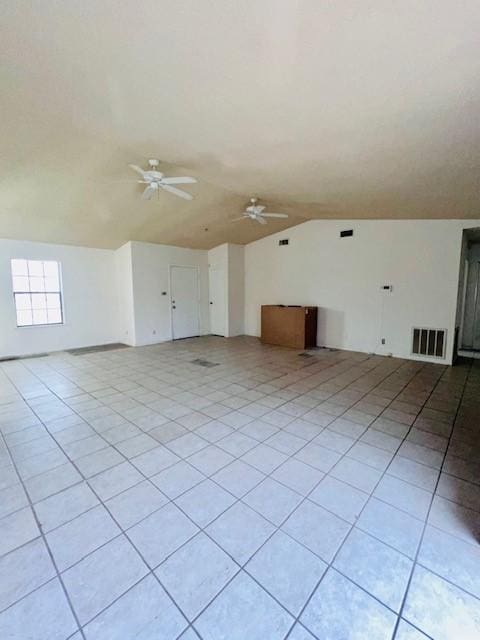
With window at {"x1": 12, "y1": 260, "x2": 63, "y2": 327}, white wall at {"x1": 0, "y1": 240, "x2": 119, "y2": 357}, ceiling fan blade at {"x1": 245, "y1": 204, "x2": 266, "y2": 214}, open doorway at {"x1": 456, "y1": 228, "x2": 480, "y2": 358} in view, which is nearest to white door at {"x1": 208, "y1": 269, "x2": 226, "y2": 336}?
white wall at {"x1": 0, "y1": 240, "x2": 119, "y2": 357}

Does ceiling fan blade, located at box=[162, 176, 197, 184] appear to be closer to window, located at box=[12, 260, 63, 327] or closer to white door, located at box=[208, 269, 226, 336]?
window, located at box=[12, 260, 63, 327]

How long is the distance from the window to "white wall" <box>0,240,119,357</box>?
12 centimetres

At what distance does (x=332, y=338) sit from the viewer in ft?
22.1

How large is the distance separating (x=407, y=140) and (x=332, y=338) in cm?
473

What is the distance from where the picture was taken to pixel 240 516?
1815 millimetres

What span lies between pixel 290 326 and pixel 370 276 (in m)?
2.05

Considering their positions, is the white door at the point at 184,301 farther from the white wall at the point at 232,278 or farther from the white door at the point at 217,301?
the white wall at the point at 232,278

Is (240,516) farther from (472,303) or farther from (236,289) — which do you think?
(472,303)

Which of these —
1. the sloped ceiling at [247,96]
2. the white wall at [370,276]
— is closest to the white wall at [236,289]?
the white wall at [370,276]

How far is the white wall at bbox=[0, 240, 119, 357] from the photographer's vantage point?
5723 millimetres

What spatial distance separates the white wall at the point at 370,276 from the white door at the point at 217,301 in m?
1.28

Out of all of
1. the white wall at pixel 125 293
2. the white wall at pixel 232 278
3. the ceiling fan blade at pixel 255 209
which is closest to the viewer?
the ceiling fan blade at pixel 255 209

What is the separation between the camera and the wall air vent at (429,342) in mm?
5293

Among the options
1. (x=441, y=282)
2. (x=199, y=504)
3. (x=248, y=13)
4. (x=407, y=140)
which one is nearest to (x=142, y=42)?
(x=248, y=13)
